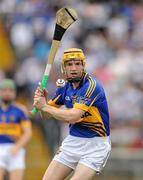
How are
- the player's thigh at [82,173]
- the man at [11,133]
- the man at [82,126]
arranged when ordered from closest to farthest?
the player's thigh at [82,173] < the man at [82,126] < the man at [11,133]

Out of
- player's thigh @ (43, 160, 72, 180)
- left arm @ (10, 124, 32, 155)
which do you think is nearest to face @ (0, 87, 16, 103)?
left arm @ (10, 124, 32, 155)

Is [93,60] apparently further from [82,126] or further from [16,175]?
[82,126]

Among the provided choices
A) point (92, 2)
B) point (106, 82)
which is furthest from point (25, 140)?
point (92, 2)

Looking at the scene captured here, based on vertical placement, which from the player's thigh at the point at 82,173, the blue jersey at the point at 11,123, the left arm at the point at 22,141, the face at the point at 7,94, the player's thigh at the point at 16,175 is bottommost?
the player's thigh at the point at 16,175

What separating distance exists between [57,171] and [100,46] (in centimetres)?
893

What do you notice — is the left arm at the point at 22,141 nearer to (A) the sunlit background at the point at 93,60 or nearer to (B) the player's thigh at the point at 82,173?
(A) the sunlit background at the point at 93,60

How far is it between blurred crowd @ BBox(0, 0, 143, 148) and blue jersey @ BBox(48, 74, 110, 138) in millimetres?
5693

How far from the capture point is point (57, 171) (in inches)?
390

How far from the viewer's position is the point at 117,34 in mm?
18906

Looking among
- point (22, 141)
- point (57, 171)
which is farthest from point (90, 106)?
point (22, 141)

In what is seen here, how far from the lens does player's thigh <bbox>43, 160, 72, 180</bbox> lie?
388 inches

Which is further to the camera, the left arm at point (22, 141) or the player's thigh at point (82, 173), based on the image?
the left arm at point (22, 141)

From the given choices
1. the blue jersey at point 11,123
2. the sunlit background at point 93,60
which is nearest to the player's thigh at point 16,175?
the blue jersey at point 11,123

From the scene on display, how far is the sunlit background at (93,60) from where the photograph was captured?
15.8 metres
